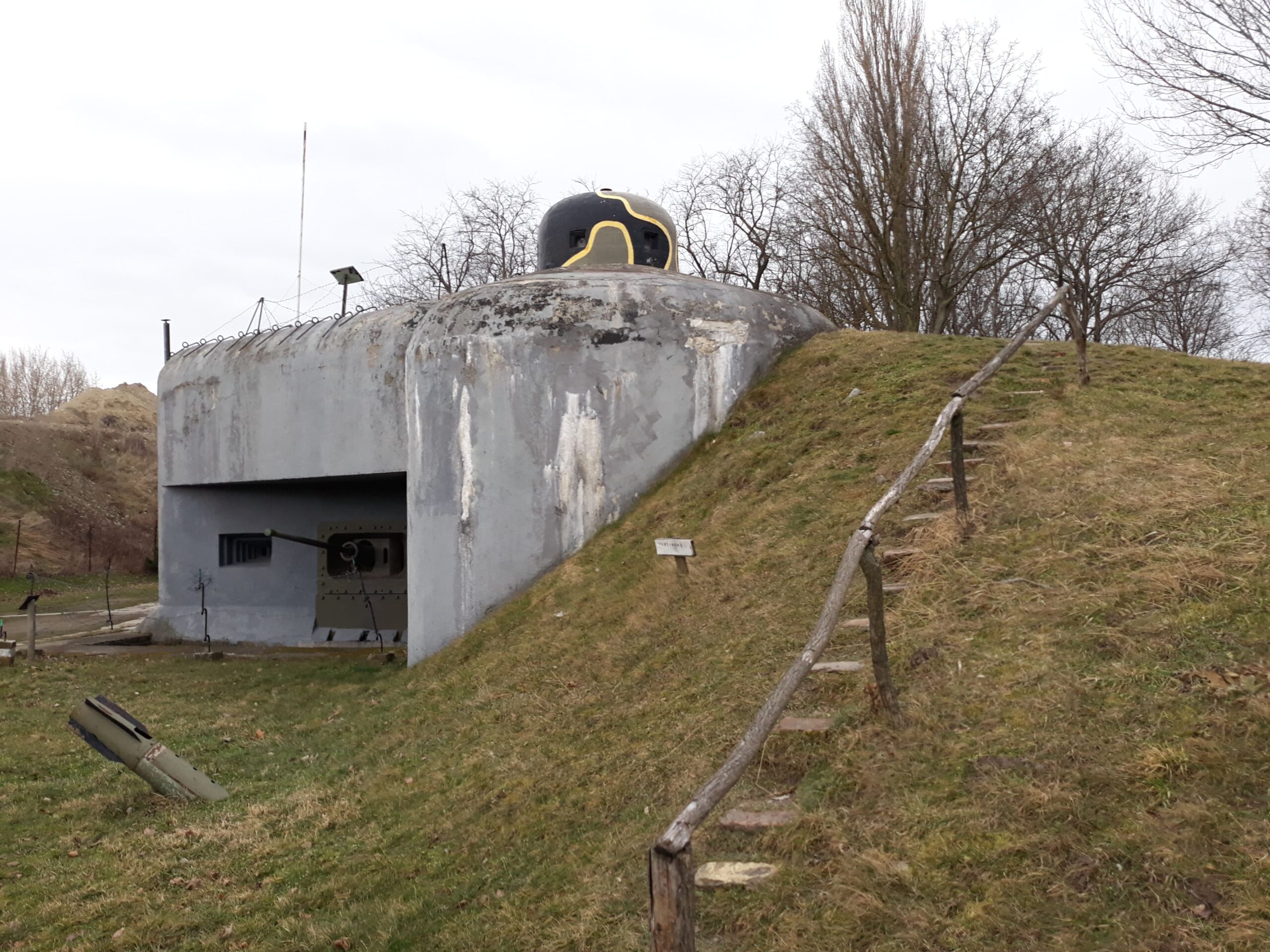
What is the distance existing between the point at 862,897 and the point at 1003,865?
488mm

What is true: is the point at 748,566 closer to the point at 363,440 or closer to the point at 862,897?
the point at 862,897

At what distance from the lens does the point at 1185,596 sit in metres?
4.82

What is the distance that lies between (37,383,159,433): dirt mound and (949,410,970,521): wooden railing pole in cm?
3746

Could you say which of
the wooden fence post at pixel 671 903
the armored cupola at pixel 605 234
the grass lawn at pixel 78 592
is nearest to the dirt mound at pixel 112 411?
the grass lawn at pixel 78 592

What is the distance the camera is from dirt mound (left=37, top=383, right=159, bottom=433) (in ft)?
131

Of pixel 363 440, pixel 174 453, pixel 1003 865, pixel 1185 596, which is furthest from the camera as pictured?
pixel 174 453

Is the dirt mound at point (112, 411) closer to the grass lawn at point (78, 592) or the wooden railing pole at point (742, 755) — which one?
the grass lawn at point (78, 592)

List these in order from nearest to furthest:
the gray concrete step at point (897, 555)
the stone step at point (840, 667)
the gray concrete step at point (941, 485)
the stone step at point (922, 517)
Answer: the stone step at point (840, 667), the gray concrete step at point (897, 555), the stone step at point (922, 517), the gray concrete step at point (941, 485)

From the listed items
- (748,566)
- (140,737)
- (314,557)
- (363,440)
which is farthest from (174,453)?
(748,566)

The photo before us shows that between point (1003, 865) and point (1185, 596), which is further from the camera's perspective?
point (1185, 596)

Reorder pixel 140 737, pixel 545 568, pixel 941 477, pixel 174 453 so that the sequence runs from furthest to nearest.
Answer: pixel 174 453 < pixel 545 568 < pixel 941 477 < pixel 140 737

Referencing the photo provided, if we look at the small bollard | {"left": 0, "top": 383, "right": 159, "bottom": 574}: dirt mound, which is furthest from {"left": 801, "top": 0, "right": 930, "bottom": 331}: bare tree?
{"left": 0, "top": 383, "right": 159, "bottom": 574}: dirt mound

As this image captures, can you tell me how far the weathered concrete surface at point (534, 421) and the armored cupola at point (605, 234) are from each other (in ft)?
6.68

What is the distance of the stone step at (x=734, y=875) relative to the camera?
390 centimetres
